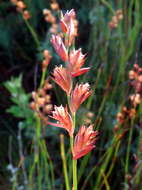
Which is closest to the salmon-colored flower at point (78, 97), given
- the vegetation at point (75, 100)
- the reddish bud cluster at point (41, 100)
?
the vegetation at point (75, 100)

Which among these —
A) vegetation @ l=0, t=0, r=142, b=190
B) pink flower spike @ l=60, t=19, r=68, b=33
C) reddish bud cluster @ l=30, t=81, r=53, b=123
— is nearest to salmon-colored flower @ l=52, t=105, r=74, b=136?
vegetation @ l=0, t=0, r=142, b=190

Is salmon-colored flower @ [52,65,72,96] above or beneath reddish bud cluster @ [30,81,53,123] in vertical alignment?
beneath

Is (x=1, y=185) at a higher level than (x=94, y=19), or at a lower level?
lower

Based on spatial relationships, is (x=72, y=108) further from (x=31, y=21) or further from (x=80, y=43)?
(x=31, y=21)

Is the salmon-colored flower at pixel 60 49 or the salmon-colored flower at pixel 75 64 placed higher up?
the salmon-colored flower at pixel 60 49

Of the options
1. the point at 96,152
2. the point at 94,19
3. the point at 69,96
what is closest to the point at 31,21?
the point at 94,19

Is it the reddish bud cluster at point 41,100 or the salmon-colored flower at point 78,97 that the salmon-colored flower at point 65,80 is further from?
the reddish bud cluster at point 41,100

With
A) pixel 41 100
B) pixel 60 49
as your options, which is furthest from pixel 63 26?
pixel 41 100

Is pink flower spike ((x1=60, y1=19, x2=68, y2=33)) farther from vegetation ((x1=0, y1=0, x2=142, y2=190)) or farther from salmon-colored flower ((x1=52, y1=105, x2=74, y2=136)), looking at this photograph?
salmon-colored flower ((x1=52, y1=105, x2=74, y2=136))

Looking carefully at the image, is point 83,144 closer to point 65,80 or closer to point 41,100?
point 65,80

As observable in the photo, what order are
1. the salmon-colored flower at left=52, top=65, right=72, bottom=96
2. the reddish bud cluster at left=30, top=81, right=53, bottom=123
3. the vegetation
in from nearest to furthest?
1. the salmon-colored flower at left=52, top=65, right=72, bottom=96
2. the vegetation
3. the reddish bud cluster at left=30, top=81, right=53, bottom=123

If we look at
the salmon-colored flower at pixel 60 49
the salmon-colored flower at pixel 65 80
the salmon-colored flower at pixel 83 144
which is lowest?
the salmon-colored flower at pixel 83 144
